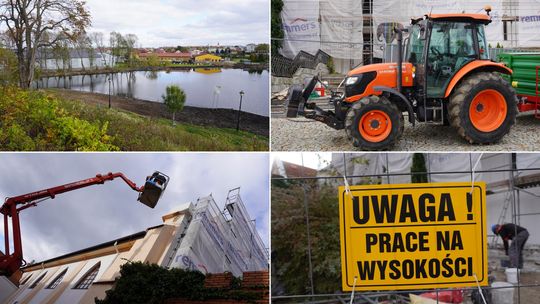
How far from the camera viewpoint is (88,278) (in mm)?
9523

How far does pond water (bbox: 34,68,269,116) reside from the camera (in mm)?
6730

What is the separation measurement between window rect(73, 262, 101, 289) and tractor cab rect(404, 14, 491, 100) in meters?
6.84

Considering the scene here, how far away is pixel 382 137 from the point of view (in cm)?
627

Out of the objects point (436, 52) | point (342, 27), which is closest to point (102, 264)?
point (436, 52)

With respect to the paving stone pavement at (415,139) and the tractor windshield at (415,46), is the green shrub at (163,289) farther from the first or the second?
the tractor windshield at (415,46)

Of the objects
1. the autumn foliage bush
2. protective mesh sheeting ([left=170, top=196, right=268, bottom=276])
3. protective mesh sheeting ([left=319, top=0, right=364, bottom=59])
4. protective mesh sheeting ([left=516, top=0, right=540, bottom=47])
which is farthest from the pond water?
protective mesh sheeting ([left=516, top=0, right=540, bottom=47])

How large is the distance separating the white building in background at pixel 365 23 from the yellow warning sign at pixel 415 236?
11.1m

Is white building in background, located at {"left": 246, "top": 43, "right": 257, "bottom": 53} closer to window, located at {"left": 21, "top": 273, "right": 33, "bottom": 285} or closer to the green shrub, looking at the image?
the green shrub

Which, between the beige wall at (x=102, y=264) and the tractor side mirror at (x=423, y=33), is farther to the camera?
the beige wall at (x=102, y=264)

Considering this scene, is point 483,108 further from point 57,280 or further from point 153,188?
point 57,280

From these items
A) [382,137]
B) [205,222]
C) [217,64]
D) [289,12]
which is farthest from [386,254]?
[289,12]

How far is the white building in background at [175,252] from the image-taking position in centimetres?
834

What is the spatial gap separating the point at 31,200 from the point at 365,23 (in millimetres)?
10928

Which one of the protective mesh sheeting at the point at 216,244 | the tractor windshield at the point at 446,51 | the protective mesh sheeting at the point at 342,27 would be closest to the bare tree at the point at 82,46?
the protective mesh sheeting at the point at 216,244
